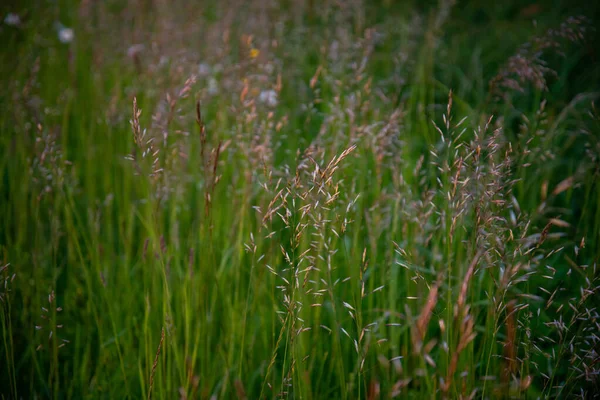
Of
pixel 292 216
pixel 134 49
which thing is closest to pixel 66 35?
pixel 134 49

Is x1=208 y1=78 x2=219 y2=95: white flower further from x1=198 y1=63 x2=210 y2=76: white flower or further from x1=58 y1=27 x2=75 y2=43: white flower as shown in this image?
x1=58 y1=27 x2=75 y2=43: white flower

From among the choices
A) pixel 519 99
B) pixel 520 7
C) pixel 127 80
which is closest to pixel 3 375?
→ pixel 127 80

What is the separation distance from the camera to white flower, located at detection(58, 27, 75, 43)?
3582 mm

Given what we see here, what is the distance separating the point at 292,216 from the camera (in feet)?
4.79

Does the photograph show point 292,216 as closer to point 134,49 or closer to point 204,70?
point 204,70

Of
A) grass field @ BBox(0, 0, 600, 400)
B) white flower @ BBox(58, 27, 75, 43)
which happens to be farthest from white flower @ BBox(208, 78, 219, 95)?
white flower @ BBox(58, 27, 75, 43)

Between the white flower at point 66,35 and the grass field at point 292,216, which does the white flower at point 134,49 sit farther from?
the white flower at point 66,35

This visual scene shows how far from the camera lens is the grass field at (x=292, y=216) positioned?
131cm

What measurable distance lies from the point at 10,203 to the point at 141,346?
3.38ft

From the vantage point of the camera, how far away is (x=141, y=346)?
1.52 meters

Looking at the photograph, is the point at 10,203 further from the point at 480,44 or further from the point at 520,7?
the point at 520,7

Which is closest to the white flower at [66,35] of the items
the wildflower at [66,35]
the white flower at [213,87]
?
the wildflower at [66,35]

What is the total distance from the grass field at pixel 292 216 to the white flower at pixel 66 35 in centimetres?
3

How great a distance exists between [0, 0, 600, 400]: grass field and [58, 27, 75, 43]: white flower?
0.03m
